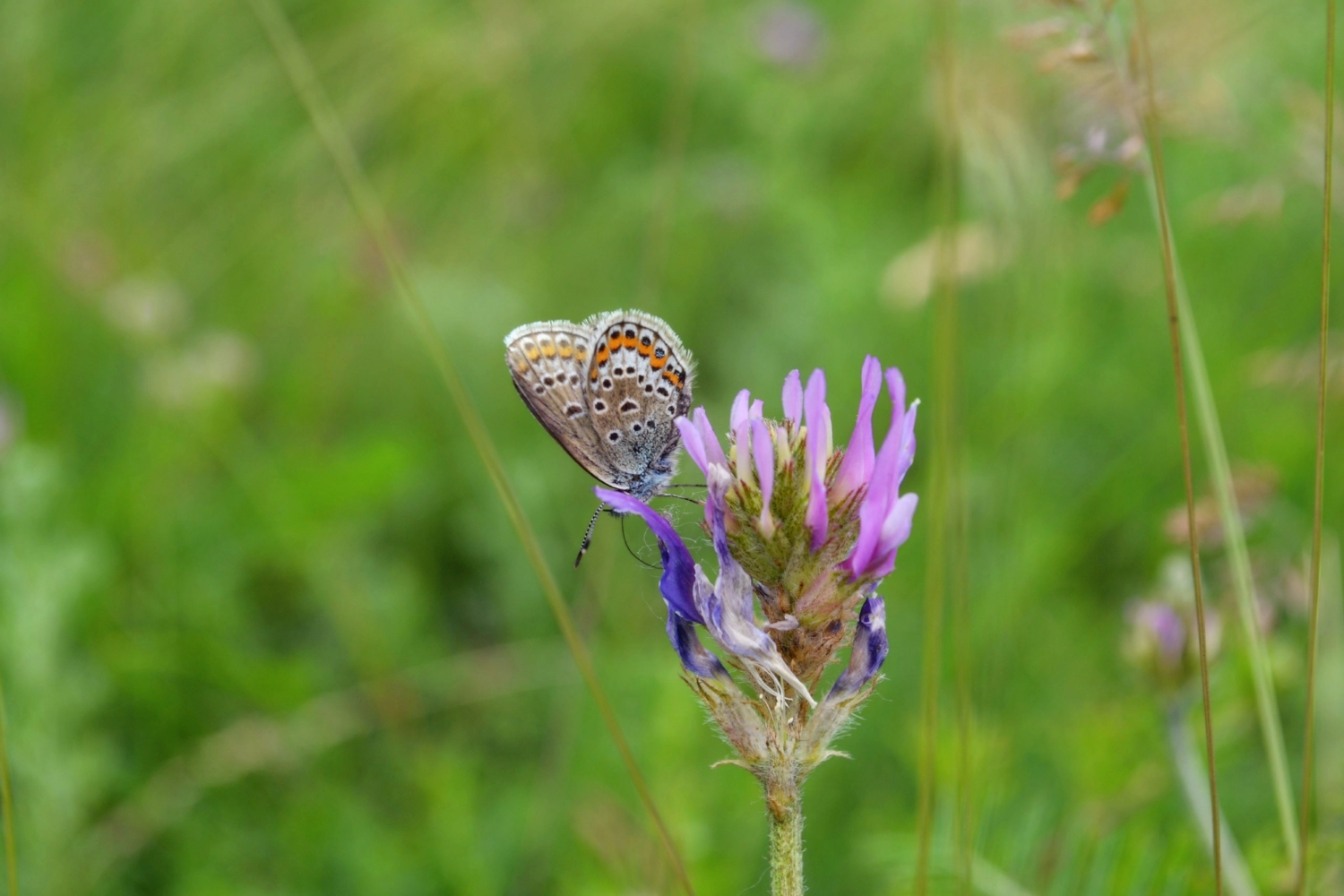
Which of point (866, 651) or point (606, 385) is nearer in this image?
point (866, 651)

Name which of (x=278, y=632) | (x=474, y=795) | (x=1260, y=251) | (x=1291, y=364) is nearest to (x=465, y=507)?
(x=278, y=632)

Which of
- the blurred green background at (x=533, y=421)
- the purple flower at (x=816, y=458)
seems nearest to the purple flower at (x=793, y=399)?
the purple flower at (x=816, y=458)

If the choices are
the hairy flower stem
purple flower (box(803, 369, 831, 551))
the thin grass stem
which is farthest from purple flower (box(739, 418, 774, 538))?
the thin grass stem

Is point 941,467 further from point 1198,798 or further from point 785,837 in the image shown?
point 1198,798

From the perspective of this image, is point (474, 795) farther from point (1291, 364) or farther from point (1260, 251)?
point (1260, 251)

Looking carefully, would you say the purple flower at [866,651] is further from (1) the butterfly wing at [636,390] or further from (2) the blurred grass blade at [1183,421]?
(1) the butterfly wing at [636,390]

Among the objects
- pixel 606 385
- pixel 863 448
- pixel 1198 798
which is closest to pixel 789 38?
pixel 606 385
